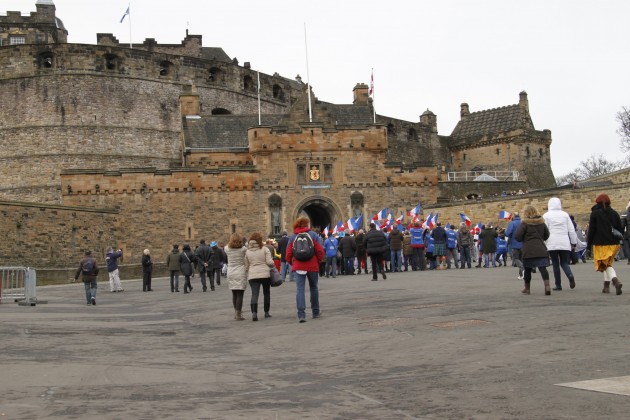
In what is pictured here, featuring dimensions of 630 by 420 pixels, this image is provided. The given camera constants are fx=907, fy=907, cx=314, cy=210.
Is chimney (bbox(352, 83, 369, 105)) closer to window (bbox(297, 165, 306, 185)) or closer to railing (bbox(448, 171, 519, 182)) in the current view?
railing (bbox(448, 171, 519, 182))

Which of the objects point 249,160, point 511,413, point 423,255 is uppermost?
point 249,160

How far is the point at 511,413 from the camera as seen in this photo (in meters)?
5.44

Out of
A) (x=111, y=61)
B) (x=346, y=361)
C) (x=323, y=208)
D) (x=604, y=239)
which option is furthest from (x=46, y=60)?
(x=346, y=361)

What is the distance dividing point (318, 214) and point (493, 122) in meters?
26.0

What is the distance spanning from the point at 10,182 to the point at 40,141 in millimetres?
2585

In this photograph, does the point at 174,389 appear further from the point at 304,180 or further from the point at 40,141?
the point at 40,141

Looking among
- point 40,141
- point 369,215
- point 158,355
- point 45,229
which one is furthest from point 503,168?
point 158,355

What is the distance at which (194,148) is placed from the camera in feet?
133

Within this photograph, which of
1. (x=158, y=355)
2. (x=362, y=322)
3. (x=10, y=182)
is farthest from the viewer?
(x=10, y=182)

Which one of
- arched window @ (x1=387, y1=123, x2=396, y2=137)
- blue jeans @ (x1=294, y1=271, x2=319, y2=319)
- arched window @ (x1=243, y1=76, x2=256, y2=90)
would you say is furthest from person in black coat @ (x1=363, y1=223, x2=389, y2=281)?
arched window @ (x1=387, y1=123, x2=396, y2=137)

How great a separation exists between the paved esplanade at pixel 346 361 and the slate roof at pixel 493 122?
1931 inches

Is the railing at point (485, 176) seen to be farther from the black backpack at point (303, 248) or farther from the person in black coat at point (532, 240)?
the black backpack at point (303, 248)

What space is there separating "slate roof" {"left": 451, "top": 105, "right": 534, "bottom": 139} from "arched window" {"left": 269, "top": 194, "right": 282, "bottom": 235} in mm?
27704

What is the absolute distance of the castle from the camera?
119ft
